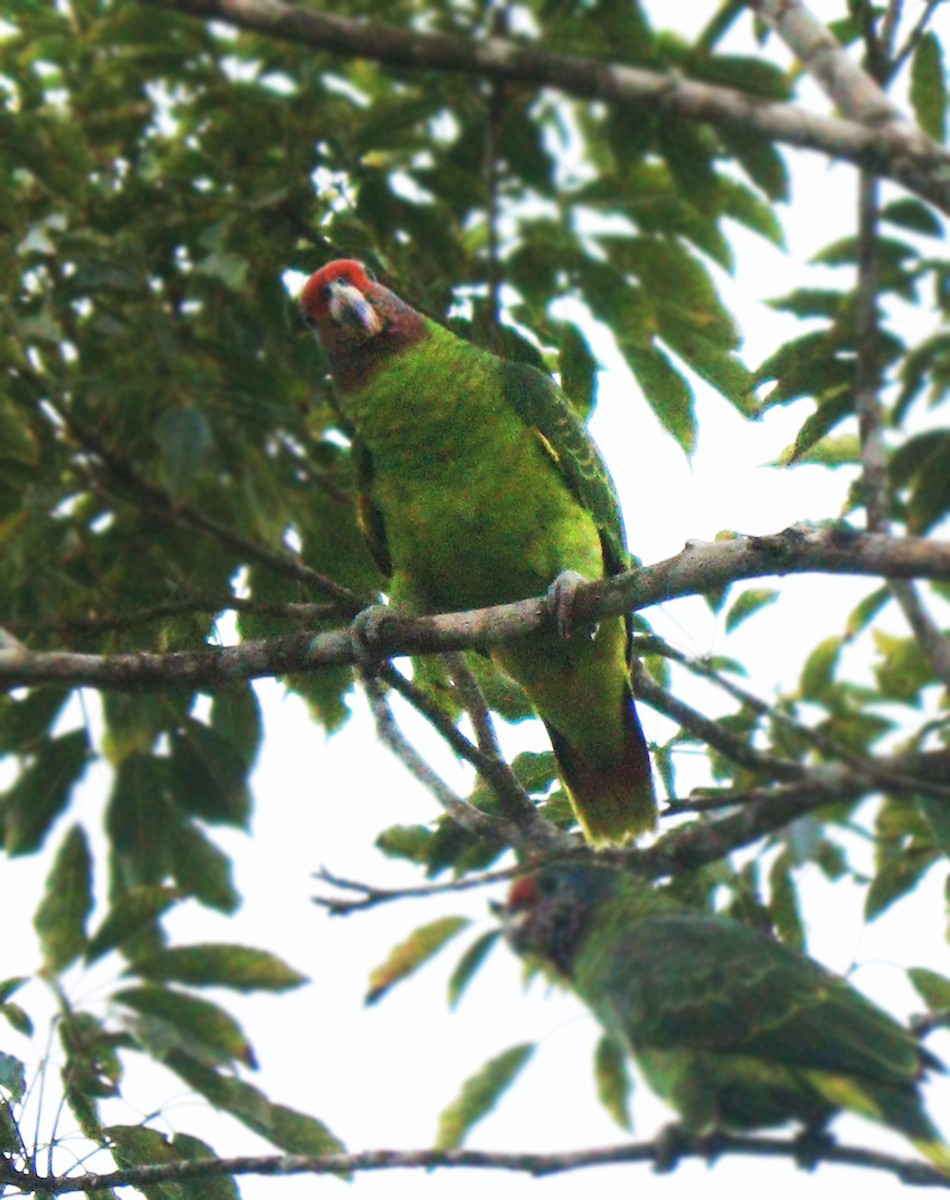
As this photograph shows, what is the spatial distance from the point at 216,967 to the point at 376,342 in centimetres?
242

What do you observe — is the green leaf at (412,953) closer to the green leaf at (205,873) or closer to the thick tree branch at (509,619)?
the thick tree branch at (509,619)

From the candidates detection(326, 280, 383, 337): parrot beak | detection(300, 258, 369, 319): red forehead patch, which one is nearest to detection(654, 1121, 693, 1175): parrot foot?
detection(326, 280, 383, 337): parrot beak

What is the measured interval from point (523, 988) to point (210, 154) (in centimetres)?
312

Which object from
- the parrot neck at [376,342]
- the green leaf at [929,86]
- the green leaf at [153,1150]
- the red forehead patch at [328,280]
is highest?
the red forehead patch at [328,280]

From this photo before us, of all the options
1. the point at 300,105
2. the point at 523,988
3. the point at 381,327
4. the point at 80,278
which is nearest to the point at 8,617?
the point at 80,278

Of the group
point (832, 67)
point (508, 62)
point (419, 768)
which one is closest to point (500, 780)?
point (419, 768)

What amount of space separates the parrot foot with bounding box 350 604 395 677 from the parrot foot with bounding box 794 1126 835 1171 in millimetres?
1704

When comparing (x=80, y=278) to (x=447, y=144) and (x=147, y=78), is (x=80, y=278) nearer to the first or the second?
(x=147, y=78)

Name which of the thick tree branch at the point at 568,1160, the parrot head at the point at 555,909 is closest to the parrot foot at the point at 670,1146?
the thick tree branch at the point at 568,1160

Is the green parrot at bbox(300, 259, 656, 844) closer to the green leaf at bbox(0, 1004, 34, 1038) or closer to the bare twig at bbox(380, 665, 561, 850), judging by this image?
the bare twig at bbox(380, 665, 561, 850)

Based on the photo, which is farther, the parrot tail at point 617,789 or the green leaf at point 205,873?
the green leaf at point 205,873

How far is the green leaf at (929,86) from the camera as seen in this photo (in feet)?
10.2

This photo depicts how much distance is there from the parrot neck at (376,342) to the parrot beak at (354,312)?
0.03 m

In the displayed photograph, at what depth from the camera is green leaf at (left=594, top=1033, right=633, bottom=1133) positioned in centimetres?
282
